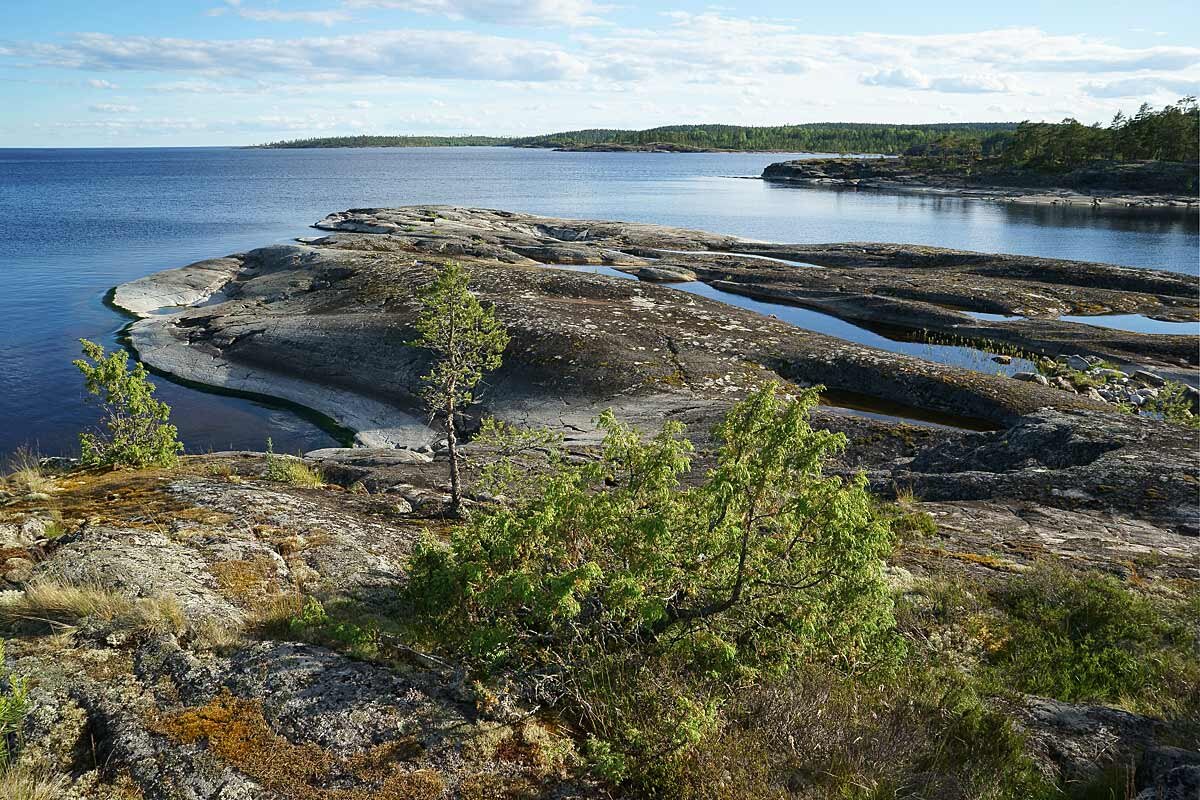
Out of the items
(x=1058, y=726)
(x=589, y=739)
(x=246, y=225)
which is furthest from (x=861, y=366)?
(x=246, y=225)

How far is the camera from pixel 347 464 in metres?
20.6

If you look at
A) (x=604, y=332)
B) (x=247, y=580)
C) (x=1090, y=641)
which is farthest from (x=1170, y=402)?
(x=247, y=580)

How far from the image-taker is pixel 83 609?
296 inches

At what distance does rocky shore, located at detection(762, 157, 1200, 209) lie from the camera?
13488 cm

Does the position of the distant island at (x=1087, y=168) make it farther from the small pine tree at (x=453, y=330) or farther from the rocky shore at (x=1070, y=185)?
the small pine tree at (x=453, y=330)

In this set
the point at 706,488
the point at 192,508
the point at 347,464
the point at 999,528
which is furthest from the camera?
the point at 347,464

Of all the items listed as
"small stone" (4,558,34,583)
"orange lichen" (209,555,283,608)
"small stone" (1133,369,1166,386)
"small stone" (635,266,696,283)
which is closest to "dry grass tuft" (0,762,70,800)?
"orange lichen" (209,555,283,608)

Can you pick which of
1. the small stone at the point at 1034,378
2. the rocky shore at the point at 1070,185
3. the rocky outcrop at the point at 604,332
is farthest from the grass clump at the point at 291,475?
the rocky shore at the point at 1070,185

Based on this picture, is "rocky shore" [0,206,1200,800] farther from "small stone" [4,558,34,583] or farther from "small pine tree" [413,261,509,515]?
"small pine tree" [413,261,509,515]

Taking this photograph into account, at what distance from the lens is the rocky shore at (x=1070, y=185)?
13488 cm

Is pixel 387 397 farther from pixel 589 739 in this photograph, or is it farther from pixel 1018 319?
pixel 1018 319

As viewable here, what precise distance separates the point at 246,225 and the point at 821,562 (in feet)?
377

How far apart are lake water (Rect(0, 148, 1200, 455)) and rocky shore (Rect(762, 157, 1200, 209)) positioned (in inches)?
422

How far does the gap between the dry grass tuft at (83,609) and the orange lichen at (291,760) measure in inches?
61.4
